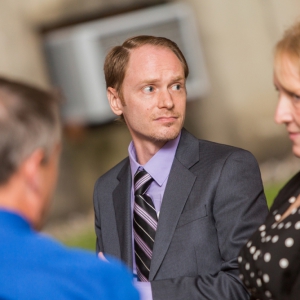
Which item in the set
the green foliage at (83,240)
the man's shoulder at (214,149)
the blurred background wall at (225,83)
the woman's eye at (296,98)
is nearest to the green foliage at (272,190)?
the blurred background wall at (225,83)

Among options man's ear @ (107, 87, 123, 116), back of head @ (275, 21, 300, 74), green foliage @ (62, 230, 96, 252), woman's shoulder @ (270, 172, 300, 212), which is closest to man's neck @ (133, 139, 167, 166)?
man's ear @ (107, 87, 123, 116)

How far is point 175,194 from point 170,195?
0.02 meters

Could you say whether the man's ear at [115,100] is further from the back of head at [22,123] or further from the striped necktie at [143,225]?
the back of head at [22,123]

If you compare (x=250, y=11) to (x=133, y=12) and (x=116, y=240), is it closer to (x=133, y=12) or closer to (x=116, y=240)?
(x=133, y=12)

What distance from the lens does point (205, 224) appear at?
189cm

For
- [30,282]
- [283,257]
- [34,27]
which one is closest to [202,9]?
[34,27]

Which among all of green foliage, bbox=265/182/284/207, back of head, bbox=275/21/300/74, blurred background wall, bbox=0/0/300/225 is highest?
back of head, bbox=275/21/300/74

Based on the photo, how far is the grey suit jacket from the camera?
183 centimetres

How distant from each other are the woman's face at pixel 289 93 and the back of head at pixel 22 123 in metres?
0.70

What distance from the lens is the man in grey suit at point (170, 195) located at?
1850mm

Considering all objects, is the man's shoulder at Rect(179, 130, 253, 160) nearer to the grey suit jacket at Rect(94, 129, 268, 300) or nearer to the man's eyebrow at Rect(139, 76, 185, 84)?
the grey suit jacket at Rect(94, 129, 268, 300)

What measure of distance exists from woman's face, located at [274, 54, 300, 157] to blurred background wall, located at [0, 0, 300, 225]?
5978 mm

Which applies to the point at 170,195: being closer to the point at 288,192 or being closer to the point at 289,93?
the point at 288,192

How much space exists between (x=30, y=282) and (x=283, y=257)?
2.60ft
